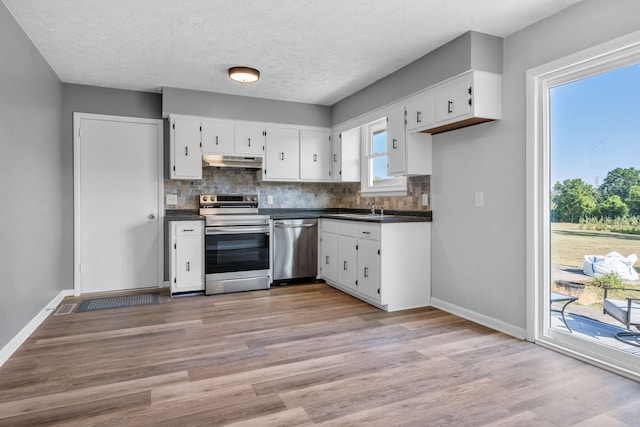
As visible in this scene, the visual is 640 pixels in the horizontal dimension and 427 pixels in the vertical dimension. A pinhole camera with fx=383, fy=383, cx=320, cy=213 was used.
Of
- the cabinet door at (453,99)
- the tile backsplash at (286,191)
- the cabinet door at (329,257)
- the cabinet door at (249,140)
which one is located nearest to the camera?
the cabinet door at (453,99)

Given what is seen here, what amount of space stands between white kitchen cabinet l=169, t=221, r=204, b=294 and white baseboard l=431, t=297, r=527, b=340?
2574 millimetres

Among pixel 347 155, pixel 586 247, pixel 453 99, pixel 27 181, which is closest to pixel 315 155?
pixel 347 155

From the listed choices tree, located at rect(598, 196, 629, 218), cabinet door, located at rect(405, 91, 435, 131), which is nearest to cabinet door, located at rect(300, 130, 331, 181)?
→ cabinet door, located at rect(405, 91, 435, 131)

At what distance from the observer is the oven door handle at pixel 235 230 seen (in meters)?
4.36

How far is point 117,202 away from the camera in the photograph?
443 cm

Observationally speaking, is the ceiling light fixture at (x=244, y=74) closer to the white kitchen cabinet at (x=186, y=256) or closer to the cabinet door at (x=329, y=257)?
the white kitchen cabinet at (x=186, y=256)

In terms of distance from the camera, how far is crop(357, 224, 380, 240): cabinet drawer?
12.0 feet

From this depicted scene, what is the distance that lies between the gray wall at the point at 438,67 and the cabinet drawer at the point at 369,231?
51.2 inches

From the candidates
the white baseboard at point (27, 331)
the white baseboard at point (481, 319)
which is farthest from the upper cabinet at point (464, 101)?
the white baseboard at point (27, 331)

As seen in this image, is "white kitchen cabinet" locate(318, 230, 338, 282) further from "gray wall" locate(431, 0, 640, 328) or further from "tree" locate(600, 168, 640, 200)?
"tree" locate(600, 168, 640, 200)

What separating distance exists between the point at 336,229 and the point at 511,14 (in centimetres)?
267

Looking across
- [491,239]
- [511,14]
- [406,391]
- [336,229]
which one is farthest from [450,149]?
[406,391]

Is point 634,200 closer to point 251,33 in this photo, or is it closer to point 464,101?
point 464,101

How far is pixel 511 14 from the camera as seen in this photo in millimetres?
2670
